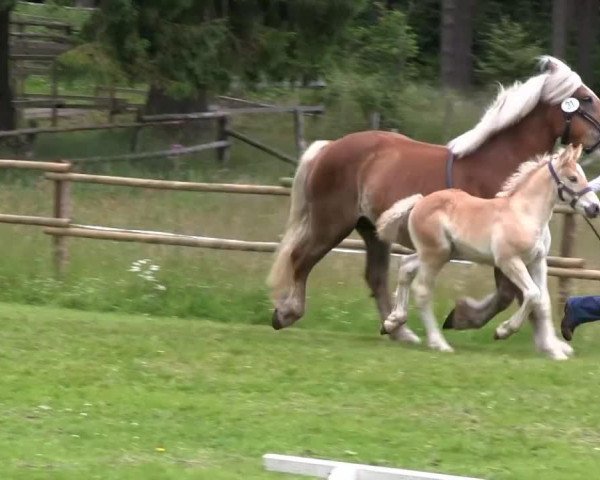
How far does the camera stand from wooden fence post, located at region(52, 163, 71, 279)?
→ 11.3 meters

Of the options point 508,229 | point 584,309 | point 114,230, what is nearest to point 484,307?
point 584,309

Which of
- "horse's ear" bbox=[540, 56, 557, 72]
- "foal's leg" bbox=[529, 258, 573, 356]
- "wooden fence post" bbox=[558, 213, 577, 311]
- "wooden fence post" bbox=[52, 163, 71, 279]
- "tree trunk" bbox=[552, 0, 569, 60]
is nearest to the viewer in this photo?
"foal's leg" bbox=[529, 258, 573, 356]

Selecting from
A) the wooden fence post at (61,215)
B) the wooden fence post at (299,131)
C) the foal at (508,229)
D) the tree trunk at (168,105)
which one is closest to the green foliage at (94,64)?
the tree trunk at (168,105)

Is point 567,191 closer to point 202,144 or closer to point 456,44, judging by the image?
→ point 202,144

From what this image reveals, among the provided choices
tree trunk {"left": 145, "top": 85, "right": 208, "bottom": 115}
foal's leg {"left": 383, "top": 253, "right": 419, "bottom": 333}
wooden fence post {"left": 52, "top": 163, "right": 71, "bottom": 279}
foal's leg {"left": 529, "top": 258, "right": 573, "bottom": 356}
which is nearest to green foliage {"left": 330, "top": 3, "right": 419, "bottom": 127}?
tree trunk {"left": 145, "top": 85, "right": 208, "bottom": 115}

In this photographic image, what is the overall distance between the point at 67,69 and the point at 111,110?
18.0ft

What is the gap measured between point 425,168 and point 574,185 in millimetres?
1191

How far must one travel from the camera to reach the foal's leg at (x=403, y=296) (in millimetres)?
8680

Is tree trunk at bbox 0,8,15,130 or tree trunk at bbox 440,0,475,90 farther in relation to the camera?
tree trunk at bbox 440,0,475,90

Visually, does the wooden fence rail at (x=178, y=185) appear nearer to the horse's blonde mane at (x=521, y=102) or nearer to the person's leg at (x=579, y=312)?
the horse's blonde mane at (x=521, y=102)

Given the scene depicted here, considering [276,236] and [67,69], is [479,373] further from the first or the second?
[67,69]

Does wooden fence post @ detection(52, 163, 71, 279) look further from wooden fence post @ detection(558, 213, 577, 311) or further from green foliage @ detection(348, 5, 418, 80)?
green foliage @ detection(348, 5, 418, 80)

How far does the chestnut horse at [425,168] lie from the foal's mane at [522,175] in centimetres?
27

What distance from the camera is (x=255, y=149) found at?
81.1 feet
